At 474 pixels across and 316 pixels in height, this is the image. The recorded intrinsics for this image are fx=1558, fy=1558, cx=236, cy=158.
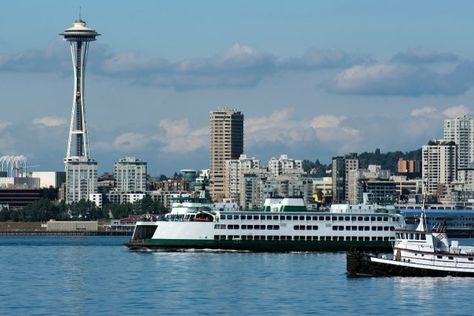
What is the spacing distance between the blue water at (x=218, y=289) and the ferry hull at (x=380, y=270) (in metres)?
0.99

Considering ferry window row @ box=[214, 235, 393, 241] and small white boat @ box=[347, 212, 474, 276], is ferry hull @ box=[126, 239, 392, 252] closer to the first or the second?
ferry window row @ box=[214, 235, 393, 241]

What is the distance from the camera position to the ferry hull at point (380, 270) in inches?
3775

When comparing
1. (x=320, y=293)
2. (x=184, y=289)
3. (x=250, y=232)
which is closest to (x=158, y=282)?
(x=184, y=289)

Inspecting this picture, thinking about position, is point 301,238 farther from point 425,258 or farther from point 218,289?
point 218,289

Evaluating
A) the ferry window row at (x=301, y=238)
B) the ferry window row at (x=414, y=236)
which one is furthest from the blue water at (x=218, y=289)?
the ferry window row at (x=301, y=238)

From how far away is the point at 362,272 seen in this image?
325ft

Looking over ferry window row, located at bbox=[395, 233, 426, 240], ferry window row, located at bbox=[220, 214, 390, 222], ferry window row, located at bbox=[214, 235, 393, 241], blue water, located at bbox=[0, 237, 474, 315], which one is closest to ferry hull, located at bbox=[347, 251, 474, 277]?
blue water, located at bbox=[0, 237, 474, 315]

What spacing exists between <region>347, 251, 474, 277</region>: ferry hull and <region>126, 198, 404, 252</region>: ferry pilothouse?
113 ft

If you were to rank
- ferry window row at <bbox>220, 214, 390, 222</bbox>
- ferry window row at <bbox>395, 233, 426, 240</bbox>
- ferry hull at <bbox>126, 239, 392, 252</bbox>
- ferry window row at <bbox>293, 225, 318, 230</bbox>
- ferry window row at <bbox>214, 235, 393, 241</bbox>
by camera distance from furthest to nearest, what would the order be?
1. ferry window row at <bbox>293, 225, 318, 230</bbox>
2. ferry window row at <bbox>220, 214, 390, 222</bbox>
3. ferry window row at <bbox>214, 235, 393, 241</bbox>
4. ferry hull at <bbox>126, 239, 392, 252</bbox>
5. ferry window row at <bbox>395, 233, 426, 240</bbox>

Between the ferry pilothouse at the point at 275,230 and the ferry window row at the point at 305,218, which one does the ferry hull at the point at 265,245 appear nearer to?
the ferry pilothouse at the point at 275,230

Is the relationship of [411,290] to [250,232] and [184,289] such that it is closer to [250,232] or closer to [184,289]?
[184,289]

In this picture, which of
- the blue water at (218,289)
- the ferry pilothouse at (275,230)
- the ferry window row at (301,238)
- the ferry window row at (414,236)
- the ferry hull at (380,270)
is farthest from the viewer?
the ferry window row at (301,238)

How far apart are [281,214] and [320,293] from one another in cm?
4697

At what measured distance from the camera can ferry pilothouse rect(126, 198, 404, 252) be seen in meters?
134
